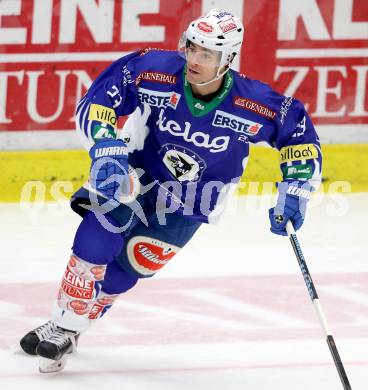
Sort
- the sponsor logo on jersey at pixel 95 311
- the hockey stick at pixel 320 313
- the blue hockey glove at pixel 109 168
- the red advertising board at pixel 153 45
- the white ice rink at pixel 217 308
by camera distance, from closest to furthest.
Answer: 1. the hockey stick at pixel 320 313
2. the blue hockey glove at pixel 109 168
3. the white ice rink at pixel 217 308
4. the sponsor logo on jersey at pixel 95 311
5. the red advertising board at pixel 153 45

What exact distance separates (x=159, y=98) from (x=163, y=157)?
238mm

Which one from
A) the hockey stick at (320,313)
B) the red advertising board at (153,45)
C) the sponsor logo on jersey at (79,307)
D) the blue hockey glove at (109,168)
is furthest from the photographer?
the red advertising board at (153,45)

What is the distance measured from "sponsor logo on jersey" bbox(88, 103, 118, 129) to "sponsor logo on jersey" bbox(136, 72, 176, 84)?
16cm

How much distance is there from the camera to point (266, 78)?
7203 mm

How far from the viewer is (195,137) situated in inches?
183

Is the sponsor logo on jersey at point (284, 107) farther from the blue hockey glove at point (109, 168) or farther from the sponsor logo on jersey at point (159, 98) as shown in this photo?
the blue hockey glove at point (109, 168)

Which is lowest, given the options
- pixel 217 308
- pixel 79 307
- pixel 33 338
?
pixel 217 308

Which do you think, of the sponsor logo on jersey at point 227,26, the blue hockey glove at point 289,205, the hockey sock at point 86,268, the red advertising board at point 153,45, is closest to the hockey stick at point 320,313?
the blue hockey glove at point 289,205

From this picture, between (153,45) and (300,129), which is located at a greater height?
(300,129)

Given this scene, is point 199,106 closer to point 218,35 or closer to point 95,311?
point 218,35

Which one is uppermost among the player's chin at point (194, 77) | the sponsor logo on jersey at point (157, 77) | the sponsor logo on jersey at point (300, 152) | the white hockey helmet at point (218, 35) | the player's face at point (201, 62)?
the white hockey helmet at point (218, 35)

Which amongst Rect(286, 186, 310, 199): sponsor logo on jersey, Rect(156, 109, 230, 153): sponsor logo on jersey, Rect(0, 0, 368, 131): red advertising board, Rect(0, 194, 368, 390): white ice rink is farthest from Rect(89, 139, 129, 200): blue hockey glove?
Rect(0, 0, 368, 131): red advertising board

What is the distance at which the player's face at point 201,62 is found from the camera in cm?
449

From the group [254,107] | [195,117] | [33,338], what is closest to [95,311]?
[33,338]
